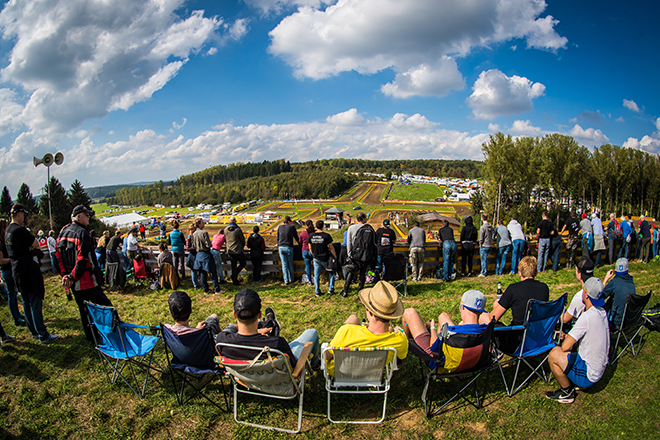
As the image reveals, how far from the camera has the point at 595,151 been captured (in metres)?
44.3

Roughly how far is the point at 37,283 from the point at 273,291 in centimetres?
446

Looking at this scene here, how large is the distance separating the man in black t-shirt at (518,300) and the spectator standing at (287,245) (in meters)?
4.88

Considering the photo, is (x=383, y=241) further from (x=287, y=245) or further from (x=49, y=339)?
(x=49, y=339)

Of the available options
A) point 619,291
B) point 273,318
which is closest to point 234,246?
point 273,318

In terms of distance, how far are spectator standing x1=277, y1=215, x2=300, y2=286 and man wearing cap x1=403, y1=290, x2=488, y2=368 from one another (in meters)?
4.37

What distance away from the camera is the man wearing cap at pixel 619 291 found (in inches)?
161

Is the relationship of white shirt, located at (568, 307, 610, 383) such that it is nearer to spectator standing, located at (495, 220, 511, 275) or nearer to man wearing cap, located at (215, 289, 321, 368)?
man wearing cap, located at (215, 289, 321, 368)

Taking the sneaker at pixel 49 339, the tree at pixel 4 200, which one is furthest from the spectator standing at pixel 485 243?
the tree at pixel 4 200

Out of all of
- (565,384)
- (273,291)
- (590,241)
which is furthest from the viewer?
(590,241)

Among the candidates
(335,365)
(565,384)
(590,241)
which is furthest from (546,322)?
(590,241)

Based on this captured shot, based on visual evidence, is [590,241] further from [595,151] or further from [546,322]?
[595,151]

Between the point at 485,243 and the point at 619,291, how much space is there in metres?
4.82

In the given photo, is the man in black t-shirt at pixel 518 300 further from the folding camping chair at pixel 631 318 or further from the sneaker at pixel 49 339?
the sneaker at pixel 49 339

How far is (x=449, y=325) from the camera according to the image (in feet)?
11.5
